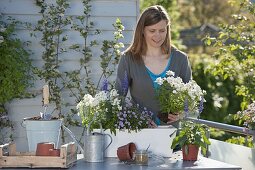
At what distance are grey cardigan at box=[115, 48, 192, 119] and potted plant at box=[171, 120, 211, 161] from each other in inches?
19.9

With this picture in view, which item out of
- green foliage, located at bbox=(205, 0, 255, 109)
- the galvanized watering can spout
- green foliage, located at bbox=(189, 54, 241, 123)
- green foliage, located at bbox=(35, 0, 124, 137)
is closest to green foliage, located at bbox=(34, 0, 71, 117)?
green foliage, located at bbox=(35, 0, 124, 137)

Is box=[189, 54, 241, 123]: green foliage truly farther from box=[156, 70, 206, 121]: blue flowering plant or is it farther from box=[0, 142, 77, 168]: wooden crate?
box=[0, 142, 77, 168]: wooden crate

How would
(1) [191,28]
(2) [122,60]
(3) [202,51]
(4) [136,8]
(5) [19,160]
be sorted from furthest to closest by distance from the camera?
(1) [191,28], (3) [202,51], (4) [136,8], (2) [122,60], (5) [19,160]

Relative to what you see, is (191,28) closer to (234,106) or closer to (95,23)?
(234,106)

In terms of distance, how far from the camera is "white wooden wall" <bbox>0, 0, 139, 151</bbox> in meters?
5.75

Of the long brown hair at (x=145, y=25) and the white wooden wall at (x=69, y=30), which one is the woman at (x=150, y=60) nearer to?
the long brown hair at (x=145, y=25)

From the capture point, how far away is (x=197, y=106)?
344 cm

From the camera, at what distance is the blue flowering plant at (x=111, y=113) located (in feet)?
10.9

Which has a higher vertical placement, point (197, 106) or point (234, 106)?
point (197, 106)

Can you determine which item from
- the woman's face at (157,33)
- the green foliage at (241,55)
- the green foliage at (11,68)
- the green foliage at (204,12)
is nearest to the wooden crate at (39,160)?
the woman's face at (157,33)

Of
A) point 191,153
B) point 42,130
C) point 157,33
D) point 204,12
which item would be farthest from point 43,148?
point 204,12

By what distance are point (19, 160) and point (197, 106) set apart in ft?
2.93

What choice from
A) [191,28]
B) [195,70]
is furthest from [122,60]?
[191,28]

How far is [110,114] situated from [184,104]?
1.15 ft
